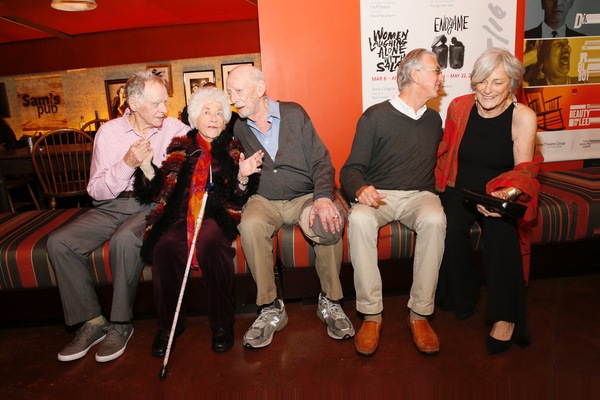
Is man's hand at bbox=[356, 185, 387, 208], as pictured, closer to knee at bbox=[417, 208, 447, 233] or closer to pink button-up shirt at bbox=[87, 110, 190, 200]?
knee at bbox=[417, 208, 447, 233]

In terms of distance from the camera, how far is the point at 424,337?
6.79 ft

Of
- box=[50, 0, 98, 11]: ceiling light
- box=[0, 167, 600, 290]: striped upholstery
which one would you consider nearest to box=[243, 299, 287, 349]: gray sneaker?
box=[0, 167, 600, 290]: striped upholstery

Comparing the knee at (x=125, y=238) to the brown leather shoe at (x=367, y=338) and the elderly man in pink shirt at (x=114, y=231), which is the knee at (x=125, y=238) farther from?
the brown leather shoe at (x=367, y=338)

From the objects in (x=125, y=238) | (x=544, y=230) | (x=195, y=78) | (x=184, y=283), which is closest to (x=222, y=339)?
(x=184, y=283)

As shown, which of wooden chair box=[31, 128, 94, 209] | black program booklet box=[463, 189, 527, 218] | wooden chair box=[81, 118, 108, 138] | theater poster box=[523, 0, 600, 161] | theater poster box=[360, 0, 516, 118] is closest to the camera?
black program booklet box=[463, 189, 527, 218]

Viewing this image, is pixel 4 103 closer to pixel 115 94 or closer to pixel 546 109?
pixel 115 94

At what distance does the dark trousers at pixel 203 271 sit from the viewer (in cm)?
211

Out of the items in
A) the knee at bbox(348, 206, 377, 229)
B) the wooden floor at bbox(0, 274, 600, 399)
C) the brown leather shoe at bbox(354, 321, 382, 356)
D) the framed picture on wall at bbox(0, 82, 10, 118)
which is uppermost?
the framed picture on wall at bbox(0, 82, 10, 118)

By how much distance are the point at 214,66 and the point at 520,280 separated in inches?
259

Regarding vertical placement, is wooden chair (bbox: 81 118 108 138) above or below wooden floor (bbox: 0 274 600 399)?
above

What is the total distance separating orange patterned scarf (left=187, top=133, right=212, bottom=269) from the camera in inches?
85.9

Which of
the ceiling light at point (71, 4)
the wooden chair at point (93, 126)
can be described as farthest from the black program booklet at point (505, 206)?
the ceiling light at point (71, 4)

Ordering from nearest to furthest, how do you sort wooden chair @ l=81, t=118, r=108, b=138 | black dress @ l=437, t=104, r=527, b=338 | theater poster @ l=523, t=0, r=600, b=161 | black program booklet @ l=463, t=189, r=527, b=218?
black program booklet @ l=463, t=189, r=527, b=218 → black dress @ l=437, t=104, r=527, b=338 → theater poster @ l=523, t=0, r=600, b=161 → wooden chair @ l=81, t=118, r=108, b=138

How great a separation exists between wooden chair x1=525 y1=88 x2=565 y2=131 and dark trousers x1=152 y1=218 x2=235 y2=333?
9.54ft
